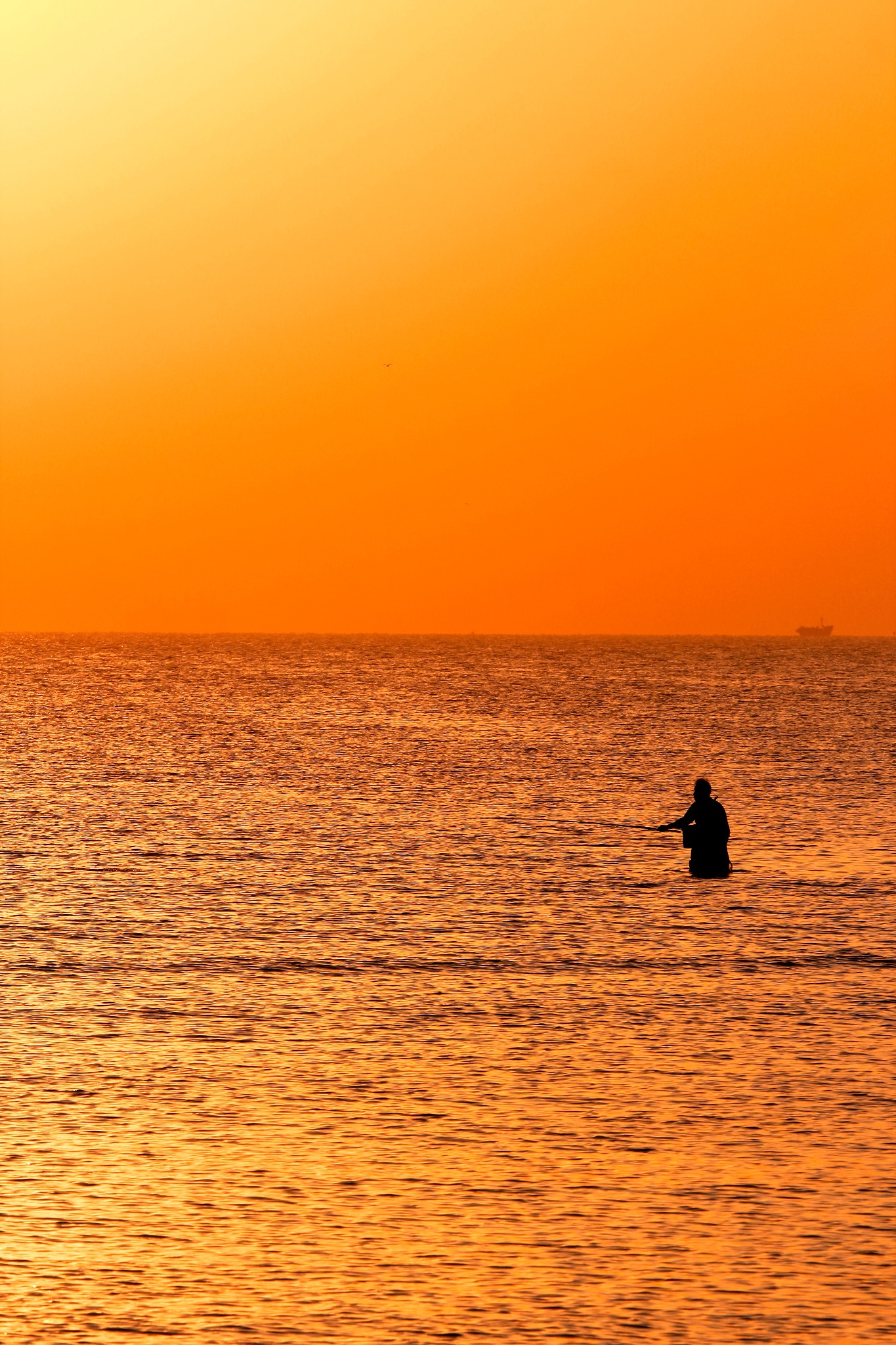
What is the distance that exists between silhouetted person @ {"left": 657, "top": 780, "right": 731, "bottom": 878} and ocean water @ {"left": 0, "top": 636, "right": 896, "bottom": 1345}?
0.77 metres

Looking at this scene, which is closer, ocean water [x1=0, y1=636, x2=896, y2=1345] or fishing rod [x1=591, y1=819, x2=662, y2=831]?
ocean water [x1=0, y1=636, x2=896, y2=1345]

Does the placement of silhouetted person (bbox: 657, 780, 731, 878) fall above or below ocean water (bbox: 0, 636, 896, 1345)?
above

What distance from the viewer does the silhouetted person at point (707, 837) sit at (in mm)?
33750

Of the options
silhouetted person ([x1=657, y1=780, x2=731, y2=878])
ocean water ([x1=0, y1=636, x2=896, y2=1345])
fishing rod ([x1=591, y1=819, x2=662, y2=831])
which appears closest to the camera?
ocean water ([x1=0, y1=636, x2=896, y2=1345])

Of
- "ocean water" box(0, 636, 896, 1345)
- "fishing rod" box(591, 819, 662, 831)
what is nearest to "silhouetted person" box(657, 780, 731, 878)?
"ocean water" box(0, 636, 896, 1345)

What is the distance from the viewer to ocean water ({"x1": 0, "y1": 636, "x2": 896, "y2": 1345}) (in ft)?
40.0

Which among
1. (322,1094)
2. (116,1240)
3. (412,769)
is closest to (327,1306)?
(116,1240)

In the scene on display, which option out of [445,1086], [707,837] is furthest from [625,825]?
[445,1086]

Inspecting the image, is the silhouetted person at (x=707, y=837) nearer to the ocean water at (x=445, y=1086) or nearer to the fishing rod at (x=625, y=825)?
the ocean water at (x=445, y=1086)

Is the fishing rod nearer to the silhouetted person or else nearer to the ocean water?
the ocean water

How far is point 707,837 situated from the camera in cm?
3500

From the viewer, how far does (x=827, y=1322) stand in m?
11.6

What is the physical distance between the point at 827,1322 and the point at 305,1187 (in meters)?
4.65

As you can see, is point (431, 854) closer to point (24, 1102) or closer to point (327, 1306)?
point (24, 1102)
